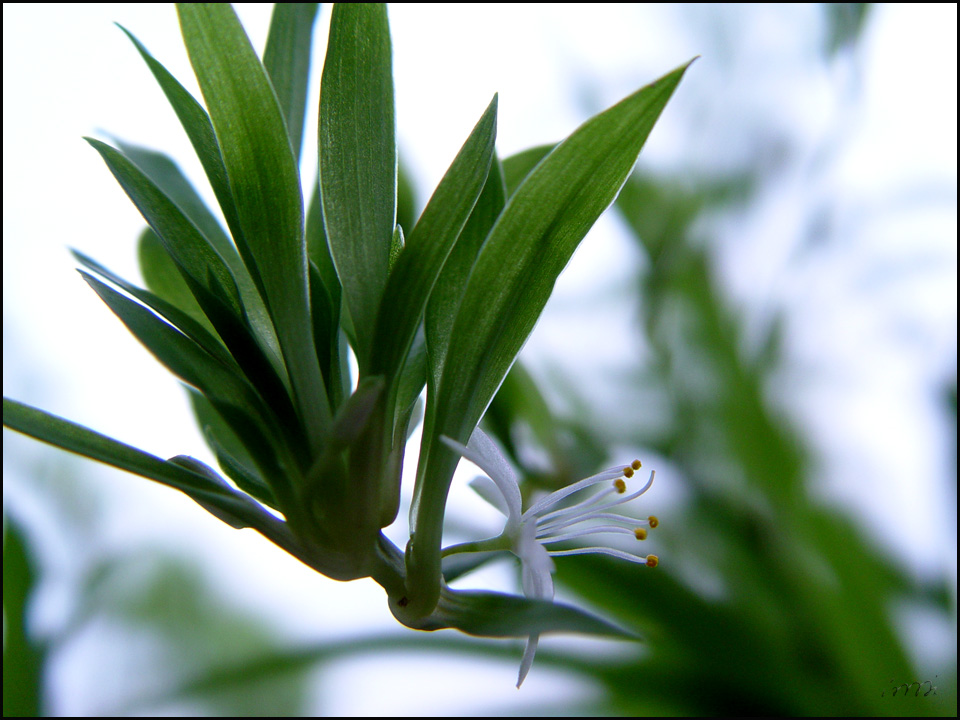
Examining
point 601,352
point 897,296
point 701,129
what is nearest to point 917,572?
point 897,296

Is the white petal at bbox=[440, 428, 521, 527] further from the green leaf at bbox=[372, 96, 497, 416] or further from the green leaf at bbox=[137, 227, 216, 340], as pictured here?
the green leaf at bbox=[137, 227, 216, 340]

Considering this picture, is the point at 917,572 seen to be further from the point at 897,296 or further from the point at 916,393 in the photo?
the point at 897,296

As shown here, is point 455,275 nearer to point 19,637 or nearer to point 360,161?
point 360,161

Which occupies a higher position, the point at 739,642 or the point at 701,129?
the point at 701,129

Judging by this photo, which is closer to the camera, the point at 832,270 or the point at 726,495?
the point at 726,495

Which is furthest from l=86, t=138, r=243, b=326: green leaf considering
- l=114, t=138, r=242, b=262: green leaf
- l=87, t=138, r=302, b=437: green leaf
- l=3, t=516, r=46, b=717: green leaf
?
l=3, t=516, r=46, b=717: green leaf

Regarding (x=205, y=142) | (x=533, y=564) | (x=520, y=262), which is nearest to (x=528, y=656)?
(x=533, y=564)

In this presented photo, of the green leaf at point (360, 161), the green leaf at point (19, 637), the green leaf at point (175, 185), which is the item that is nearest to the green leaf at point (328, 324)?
the green leaf at point (360, 161)
